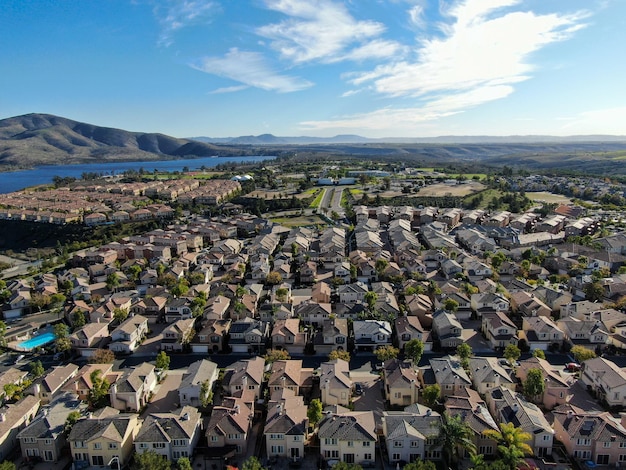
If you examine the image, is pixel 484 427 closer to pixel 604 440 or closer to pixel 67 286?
pixel 604 440

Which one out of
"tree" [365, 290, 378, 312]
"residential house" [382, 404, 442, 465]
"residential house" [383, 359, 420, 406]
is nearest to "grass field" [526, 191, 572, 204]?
"tree" [365, 290, 378, 312]

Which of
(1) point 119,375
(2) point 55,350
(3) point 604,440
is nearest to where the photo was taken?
(3) point 604,440

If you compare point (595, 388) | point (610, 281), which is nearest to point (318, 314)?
point (595, 388)

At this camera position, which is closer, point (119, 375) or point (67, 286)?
point (119, 375)

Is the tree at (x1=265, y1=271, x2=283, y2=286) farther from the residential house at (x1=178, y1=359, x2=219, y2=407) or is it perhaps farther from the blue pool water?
the blue pool water

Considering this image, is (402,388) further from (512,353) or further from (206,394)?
(206,394)
